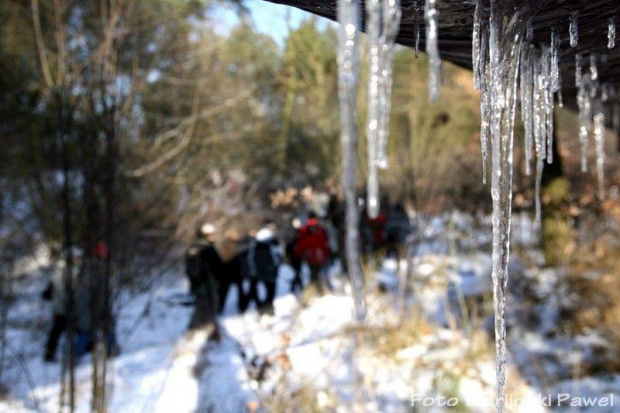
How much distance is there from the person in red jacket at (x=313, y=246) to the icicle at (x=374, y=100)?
7.04 metres

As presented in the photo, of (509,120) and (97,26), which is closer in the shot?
(509,120)

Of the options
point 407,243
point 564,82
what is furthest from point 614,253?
point 564,82

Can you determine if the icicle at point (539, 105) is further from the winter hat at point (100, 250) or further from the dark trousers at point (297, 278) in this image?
the dark trousers at point (297, 278)

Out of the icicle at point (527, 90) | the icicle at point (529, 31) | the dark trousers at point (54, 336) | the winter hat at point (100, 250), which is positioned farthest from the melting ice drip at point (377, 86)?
the dark trousers at point (54, 336)

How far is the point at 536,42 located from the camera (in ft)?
6.97

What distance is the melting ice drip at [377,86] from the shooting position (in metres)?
1.15

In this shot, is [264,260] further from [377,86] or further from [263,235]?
[377,86]

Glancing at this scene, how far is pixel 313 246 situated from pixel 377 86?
7.12 meters

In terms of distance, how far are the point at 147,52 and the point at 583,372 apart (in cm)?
572

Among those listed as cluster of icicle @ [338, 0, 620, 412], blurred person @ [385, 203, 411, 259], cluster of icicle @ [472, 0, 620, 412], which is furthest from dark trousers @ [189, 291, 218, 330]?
cluster of icicle @ [472, 0, 620, 412]

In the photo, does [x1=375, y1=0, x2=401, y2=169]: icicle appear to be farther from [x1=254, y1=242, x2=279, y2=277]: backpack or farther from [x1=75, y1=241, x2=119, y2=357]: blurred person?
[x1=254, y1=242, x2=279, y2=277]: backpack

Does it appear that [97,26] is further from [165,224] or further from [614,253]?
[614,253]

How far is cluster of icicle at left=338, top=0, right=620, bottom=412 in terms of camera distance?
116 centimetres

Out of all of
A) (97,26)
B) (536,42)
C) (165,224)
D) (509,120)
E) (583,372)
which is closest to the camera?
(509,120)
